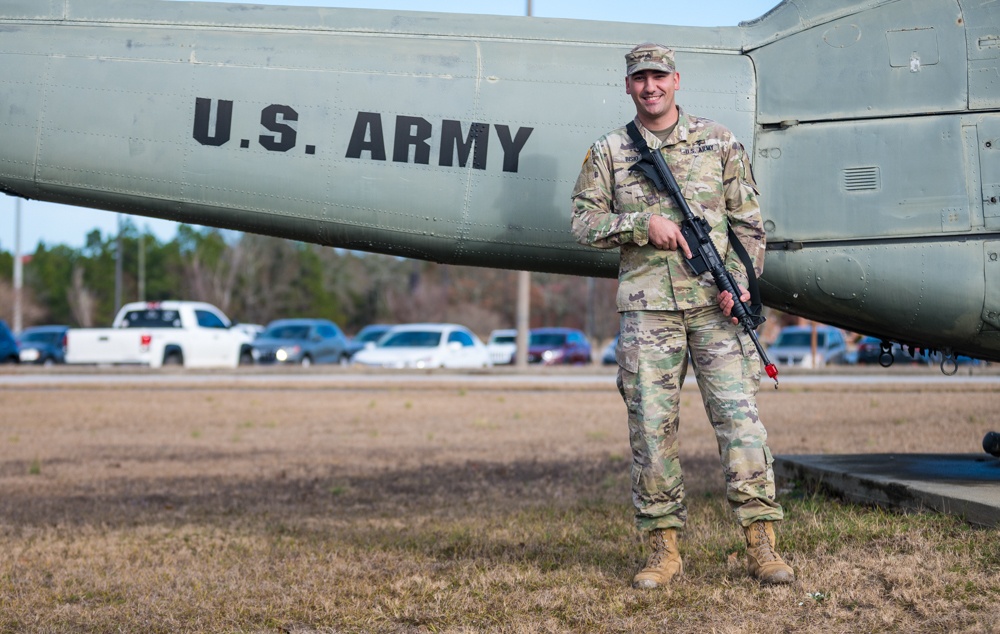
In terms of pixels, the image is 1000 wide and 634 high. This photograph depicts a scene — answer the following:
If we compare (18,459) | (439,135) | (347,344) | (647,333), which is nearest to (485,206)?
(439,135)

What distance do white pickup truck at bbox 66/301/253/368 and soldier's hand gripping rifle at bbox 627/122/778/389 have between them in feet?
78.4

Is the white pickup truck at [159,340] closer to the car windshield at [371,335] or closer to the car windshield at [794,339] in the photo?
the car windshield at [371,335]

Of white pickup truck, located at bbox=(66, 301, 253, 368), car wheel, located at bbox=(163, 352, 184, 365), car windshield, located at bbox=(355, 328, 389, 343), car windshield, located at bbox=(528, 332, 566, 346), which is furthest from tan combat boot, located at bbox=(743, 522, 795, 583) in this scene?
car windshield, located at bbox=(355, 328, 389, 343)

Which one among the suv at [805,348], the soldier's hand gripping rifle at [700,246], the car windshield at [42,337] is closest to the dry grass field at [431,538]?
the soldier's hand gripping rifle at [700,246]

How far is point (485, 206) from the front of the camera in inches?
224

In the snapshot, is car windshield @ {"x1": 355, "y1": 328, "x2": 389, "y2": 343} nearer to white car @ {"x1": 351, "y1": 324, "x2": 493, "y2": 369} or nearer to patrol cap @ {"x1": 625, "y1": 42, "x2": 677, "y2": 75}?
white car @ {"x1": 351, "y1": 324, "x2": 493, "y2": 369}

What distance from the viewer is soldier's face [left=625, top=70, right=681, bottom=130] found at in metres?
4.71

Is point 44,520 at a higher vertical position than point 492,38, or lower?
lower

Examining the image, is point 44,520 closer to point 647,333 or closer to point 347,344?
point 647,333

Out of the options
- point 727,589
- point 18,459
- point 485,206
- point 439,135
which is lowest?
point 18,459

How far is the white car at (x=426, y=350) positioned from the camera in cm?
2727

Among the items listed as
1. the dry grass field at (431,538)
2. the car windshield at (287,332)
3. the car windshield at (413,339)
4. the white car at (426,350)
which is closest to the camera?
the dry grass field at (431,538)

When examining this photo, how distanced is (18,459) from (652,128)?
27.4 feet

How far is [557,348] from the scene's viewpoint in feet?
116
